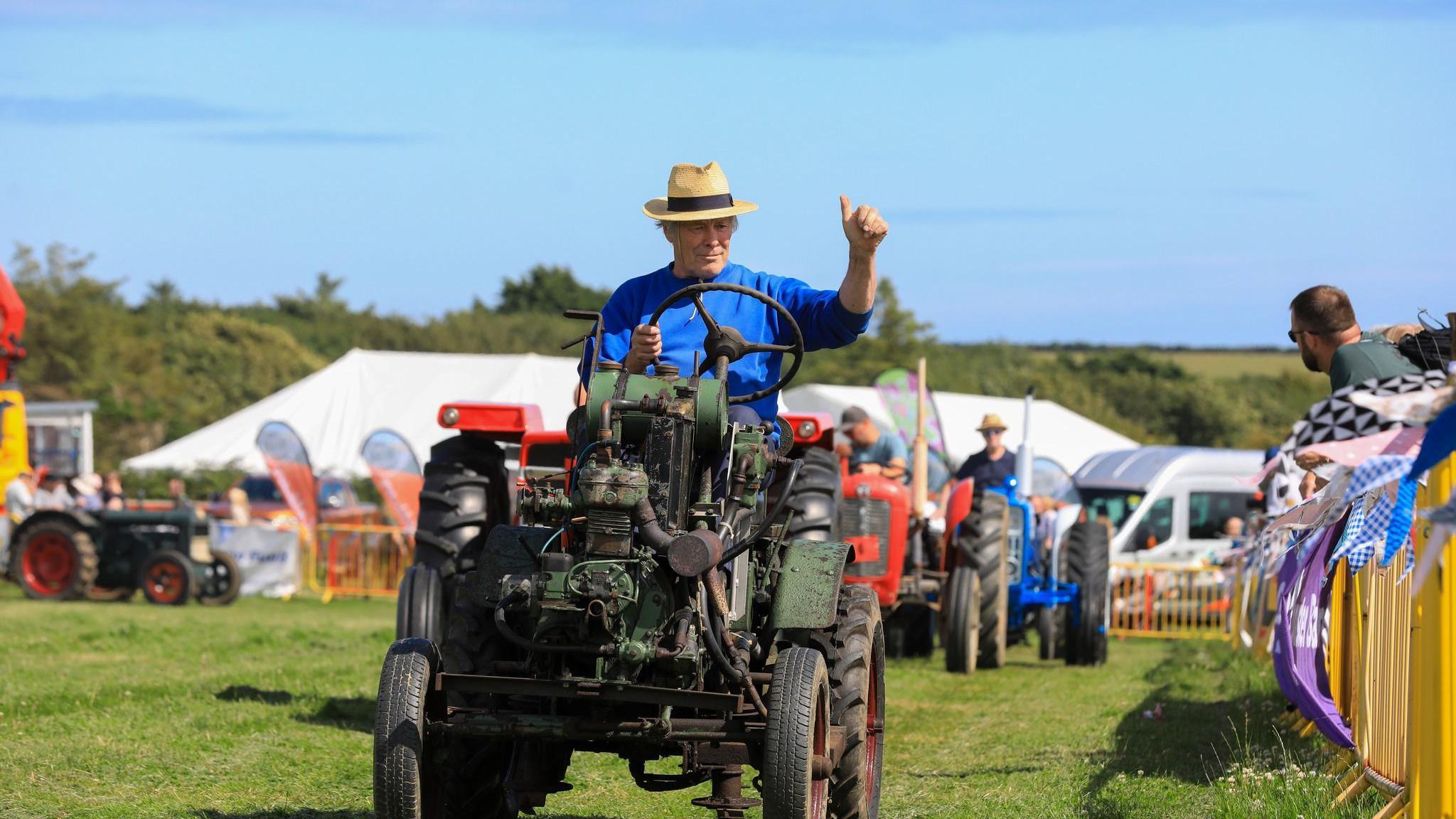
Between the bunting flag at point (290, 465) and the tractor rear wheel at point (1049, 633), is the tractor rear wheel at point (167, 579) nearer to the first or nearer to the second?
the bunting flag at point (290, 465)

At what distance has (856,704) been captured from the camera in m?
5.31

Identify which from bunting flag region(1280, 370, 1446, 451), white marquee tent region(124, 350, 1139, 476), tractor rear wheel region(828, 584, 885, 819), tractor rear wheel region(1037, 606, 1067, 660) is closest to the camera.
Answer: tractor rear wheel region(828, 584, 885, 819)

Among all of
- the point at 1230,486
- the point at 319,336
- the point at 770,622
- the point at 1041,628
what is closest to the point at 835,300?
the point at 770,622

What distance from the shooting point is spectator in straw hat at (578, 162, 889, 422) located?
19.8ft

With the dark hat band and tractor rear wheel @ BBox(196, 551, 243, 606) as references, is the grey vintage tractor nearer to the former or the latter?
tractor rear wheel @ BBox(196, 551, 243, 606)

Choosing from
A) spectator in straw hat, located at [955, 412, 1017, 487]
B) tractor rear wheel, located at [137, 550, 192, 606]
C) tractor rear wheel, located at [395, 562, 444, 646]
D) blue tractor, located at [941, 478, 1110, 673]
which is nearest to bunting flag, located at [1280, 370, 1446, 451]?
tractor rear wheel, located at [395, 562, 444, 646]

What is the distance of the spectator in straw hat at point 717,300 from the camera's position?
604 centimetres

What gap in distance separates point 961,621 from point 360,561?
35.3ft

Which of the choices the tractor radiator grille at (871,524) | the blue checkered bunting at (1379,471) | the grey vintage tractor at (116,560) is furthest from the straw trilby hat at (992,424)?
the blue checkered bunting at (1379,471)

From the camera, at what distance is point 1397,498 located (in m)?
4.28

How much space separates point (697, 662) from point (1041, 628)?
9.63 metres

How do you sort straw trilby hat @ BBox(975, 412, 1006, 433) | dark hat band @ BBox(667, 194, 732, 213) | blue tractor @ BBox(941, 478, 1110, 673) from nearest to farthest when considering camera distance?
dark hat band @ BBox(667, 194, 732, 213) < blue tractor @ BBox(941, 478, 1110, 673) < straw trilby hat @ BBox(975, 412, 1006, 433)

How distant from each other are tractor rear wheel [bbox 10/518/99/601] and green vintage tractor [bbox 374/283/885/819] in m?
14.6

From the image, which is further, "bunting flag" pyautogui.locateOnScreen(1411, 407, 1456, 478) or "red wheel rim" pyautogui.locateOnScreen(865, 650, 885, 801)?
"red wheel rim" pyautogui.locateOnScreen(865, 650, 885, 801)
